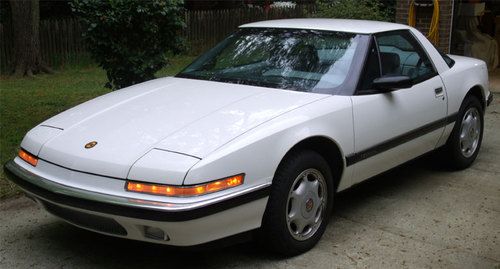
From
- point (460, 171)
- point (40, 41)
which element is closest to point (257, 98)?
point (460, 171)

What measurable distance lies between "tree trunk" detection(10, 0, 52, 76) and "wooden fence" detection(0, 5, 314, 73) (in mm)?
551

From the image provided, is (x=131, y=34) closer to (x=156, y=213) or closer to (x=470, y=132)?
(x=470, y=132)

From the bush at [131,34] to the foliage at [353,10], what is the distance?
467 centimetres

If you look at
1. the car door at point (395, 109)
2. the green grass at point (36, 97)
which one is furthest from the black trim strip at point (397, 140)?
the green grass at point (36, 97)

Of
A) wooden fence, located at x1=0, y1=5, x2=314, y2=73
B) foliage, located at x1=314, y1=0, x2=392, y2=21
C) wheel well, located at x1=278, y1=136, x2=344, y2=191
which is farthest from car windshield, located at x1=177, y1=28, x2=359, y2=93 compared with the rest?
wooden fence, located at x1=0, y1=5, x2=314, y2=73

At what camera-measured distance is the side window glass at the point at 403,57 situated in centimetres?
467

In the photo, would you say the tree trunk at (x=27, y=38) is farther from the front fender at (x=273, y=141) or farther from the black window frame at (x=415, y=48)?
the front fender at (x=273, y=141)

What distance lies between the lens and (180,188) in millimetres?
3107

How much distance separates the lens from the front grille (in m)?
3.29

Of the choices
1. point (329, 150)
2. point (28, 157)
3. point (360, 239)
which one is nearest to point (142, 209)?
point (28, 157)

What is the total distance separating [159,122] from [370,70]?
1666 mm

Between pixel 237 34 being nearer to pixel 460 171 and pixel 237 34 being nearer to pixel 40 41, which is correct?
pixel 460 171

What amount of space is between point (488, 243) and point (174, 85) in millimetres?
2489

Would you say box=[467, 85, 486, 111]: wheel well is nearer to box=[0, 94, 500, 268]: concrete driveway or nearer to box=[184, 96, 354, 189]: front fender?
box=[0, 94, 500, 268]: concrete driveway
